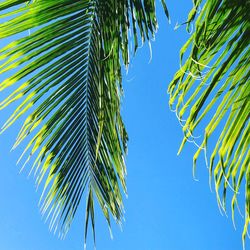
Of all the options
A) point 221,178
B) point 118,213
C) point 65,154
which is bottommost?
point 118,213

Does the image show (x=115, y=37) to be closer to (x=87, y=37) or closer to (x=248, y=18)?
(x=87, y=37)

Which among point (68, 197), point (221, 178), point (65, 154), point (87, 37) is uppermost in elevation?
point (87, 37)

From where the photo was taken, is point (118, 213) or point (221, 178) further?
point (118, 213)

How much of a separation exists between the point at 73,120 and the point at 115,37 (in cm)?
35

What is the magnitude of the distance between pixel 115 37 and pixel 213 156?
45cm

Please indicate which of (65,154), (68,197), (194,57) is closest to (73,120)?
(65,154)

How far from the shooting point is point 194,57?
3.80 feet

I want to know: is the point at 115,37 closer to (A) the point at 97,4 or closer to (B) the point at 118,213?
(A) the point at 97,4

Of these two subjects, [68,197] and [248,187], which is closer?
[248,187]

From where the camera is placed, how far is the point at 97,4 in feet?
4.85

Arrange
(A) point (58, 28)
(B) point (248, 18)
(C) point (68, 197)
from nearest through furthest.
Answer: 1. (B) point (248, 18)
2. (A) point (58, 28)
3. (C) point (68, 197)

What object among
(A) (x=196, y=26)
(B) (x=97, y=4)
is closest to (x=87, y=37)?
(B) (x=97, y=4)

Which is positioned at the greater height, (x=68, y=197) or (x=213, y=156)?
(x=213, y=156)

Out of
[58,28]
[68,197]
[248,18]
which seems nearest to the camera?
[248,18]
